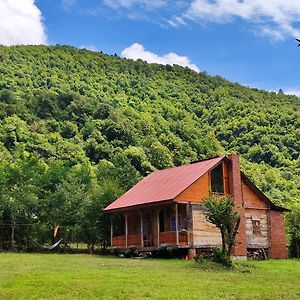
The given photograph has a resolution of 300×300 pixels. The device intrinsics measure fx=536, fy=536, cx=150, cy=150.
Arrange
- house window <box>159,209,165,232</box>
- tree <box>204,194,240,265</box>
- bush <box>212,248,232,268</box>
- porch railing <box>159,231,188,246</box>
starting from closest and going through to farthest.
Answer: bush <box>212,248,232,268</box> → tree <box>204,194,240,265</box> → porch railing <box>159,231,188,246</box> → house window <box>159,209,165,232</box>

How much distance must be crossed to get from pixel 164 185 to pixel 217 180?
355 cm

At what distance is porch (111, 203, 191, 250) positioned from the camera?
32.2 metres

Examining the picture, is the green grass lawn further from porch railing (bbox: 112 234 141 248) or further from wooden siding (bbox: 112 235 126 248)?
wooden siding (bbox: 112 235 126 248)

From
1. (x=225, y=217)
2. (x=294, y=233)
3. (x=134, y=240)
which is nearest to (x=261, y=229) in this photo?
(x=294, y=233)

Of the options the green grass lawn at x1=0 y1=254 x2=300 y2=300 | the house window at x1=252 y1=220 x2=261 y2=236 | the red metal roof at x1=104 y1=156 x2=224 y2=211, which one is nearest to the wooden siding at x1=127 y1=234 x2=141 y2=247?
the red metal roof at x1=104 y1=156 x2=224 y2=211

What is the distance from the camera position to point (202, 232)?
1289 inches

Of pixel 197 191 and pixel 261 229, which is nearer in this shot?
pixel 197 191

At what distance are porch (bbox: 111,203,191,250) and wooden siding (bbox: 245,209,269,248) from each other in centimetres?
520

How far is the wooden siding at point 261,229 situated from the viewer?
35750 millimetres

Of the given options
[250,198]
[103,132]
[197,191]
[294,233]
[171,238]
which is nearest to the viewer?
[171,238]

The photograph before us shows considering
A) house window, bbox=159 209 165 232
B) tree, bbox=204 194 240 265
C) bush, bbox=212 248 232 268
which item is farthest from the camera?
house window, bbox=159 209 165 232

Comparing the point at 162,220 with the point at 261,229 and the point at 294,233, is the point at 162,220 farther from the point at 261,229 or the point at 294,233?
the point at 294,233

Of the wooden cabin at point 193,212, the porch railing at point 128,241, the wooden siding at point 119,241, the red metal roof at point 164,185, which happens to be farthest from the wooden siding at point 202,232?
the wooden siding at point 119,241

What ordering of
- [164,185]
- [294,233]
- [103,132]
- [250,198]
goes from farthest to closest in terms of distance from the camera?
[103,132] < [294,233] < [250,198] < [164,185]
